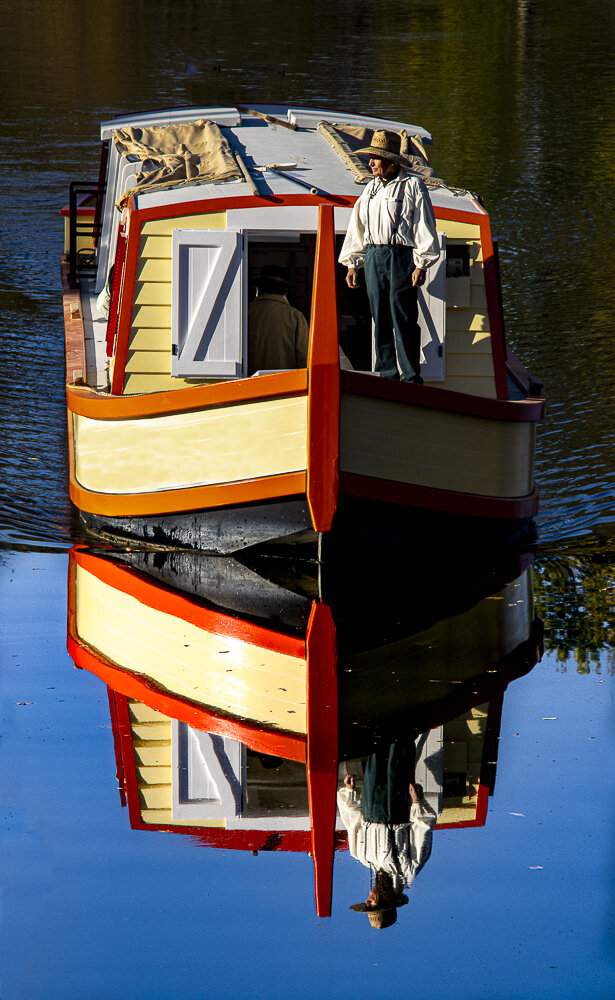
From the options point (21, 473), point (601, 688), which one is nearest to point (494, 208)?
point (21, 473)

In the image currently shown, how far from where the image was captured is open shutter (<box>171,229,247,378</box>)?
27.8ft

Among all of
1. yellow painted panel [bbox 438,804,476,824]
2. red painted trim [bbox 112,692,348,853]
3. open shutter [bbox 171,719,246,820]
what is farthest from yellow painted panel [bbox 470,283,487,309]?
red painted trim [bbox 112,692,348,853]

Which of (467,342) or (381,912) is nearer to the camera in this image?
(381,912)

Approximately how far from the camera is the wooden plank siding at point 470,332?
8.78 m

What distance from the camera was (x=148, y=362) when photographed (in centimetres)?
877

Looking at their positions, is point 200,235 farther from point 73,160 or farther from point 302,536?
point 73,160

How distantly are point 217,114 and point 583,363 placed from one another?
14.1 feet

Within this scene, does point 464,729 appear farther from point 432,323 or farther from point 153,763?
point 432,323

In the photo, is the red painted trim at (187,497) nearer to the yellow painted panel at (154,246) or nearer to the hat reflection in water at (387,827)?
the yellow painted panel at (154,246)

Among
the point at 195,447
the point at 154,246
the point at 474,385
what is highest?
the point at 154,246

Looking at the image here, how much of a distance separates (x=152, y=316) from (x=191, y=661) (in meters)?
2.45

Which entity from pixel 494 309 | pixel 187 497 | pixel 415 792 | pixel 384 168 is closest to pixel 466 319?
pixel 494 309

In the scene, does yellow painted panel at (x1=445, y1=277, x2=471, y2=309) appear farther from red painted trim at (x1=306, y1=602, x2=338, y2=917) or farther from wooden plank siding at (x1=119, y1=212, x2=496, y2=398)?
red painted trim at (x1=306, y1=602, x2=338, y2=917)

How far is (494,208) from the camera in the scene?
776 inches
